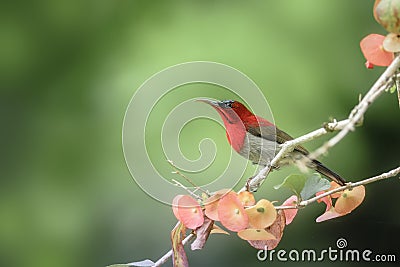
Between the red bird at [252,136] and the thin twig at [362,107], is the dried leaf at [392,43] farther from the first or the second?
the red bird at [252,136]

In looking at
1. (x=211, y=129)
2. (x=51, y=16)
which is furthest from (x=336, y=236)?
(x=51, y=16)

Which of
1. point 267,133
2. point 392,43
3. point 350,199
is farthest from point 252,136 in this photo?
point 392,43

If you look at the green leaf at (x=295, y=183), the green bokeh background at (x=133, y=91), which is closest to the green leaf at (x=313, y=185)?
the green leaf at (x=295, y=183)

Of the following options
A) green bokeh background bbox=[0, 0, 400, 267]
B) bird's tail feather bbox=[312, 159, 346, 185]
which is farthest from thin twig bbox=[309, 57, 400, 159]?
green bokeh background bbox=[0, 0, 400, 267]

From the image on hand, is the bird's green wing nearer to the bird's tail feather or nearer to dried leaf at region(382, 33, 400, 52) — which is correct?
the bird's tail feather

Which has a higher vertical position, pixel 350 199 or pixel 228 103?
pixel 228 103

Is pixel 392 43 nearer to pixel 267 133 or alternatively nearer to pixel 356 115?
pixel 356 115

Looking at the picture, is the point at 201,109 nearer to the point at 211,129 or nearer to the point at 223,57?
the point at 211,129
